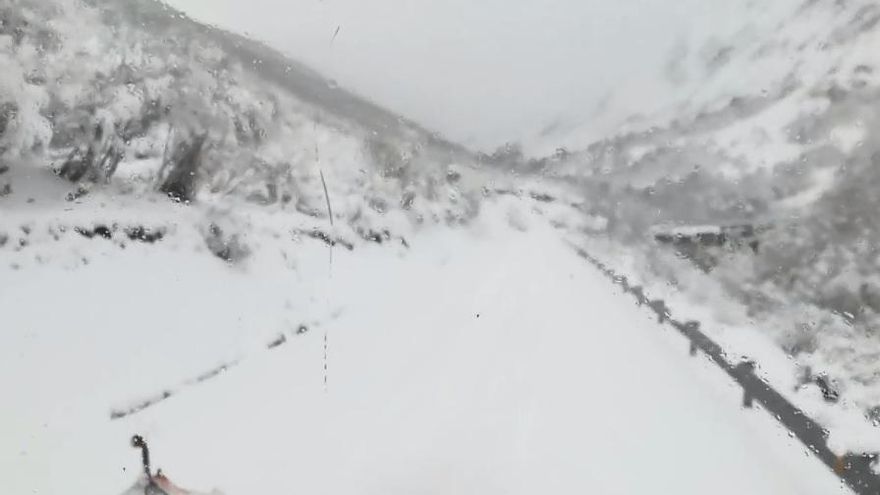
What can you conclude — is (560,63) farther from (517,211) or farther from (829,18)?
(829,18)

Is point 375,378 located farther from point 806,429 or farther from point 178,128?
point 806,429

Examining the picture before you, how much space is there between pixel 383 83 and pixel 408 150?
0.11m

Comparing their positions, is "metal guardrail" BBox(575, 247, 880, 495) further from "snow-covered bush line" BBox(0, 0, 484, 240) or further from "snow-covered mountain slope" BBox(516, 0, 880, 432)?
"snow-covered bush line" BBox(0, 0, 484, 240)

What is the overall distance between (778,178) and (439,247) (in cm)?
54

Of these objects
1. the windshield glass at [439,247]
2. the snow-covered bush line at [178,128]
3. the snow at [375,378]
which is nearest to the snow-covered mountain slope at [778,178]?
the windshield glass at [439,247]

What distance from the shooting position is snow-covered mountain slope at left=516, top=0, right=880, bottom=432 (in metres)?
1.29

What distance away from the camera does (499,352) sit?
4.65 ft

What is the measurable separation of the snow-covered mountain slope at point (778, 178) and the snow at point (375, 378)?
0.11 metres

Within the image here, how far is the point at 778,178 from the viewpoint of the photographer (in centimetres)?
132

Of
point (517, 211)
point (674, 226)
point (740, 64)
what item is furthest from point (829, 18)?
point (517, 211)

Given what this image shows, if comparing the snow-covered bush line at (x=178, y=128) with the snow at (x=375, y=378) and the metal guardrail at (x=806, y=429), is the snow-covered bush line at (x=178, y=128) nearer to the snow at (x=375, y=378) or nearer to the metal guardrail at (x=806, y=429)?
the snow at (x=375, y=378)

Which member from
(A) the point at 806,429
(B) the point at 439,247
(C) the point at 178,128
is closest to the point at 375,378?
(B) the point at 439,247

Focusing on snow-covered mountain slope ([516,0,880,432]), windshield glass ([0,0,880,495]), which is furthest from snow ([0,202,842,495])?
snow-covered mountain slope ([516,0,880,432])

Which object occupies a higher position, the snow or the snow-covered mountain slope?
the snow-covered mountain slope
